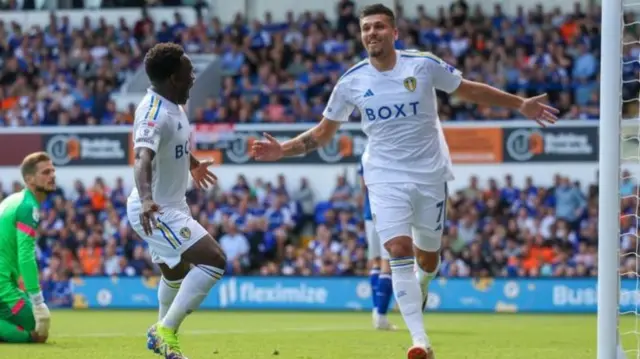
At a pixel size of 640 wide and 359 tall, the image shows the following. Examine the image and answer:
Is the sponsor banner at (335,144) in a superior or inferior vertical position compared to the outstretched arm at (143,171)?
inferior

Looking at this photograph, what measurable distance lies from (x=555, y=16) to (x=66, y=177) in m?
11.3

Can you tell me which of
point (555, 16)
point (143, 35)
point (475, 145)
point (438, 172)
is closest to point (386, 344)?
point (438, 172)

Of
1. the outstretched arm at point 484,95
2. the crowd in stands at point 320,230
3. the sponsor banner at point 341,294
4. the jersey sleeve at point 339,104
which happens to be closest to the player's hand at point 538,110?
the outstretched arm at point 484,95

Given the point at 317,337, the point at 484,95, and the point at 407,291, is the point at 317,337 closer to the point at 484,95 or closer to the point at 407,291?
the point at 407,291

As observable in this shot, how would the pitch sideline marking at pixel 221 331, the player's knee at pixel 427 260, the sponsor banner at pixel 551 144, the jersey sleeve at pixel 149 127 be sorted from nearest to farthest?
the jersey sleeve at pixel 149 127, the player's knee at pixel 427 260, the pitch sideline marking at pixel 221 331, the sponsor banner at pixel 551 144

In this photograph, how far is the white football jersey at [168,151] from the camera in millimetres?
9531

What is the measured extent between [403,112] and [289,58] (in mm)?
20859

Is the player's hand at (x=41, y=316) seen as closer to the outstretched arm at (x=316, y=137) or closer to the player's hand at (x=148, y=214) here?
the outstretched arm at (x=316, y=137)

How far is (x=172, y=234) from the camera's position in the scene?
31.2ft

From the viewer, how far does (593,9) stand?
94.5 feet

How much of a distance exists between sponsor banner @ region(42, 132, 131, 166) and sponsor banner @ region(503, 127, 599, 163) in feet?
27.9

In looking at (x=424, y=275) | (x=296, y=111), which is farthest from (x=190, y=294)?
(x=296, y=111)

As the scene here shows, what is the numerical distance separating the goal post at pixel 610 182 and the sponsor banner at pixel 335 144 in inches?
730

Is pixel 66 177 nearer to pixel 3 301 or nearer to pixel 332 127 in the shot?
pixel 3 301
